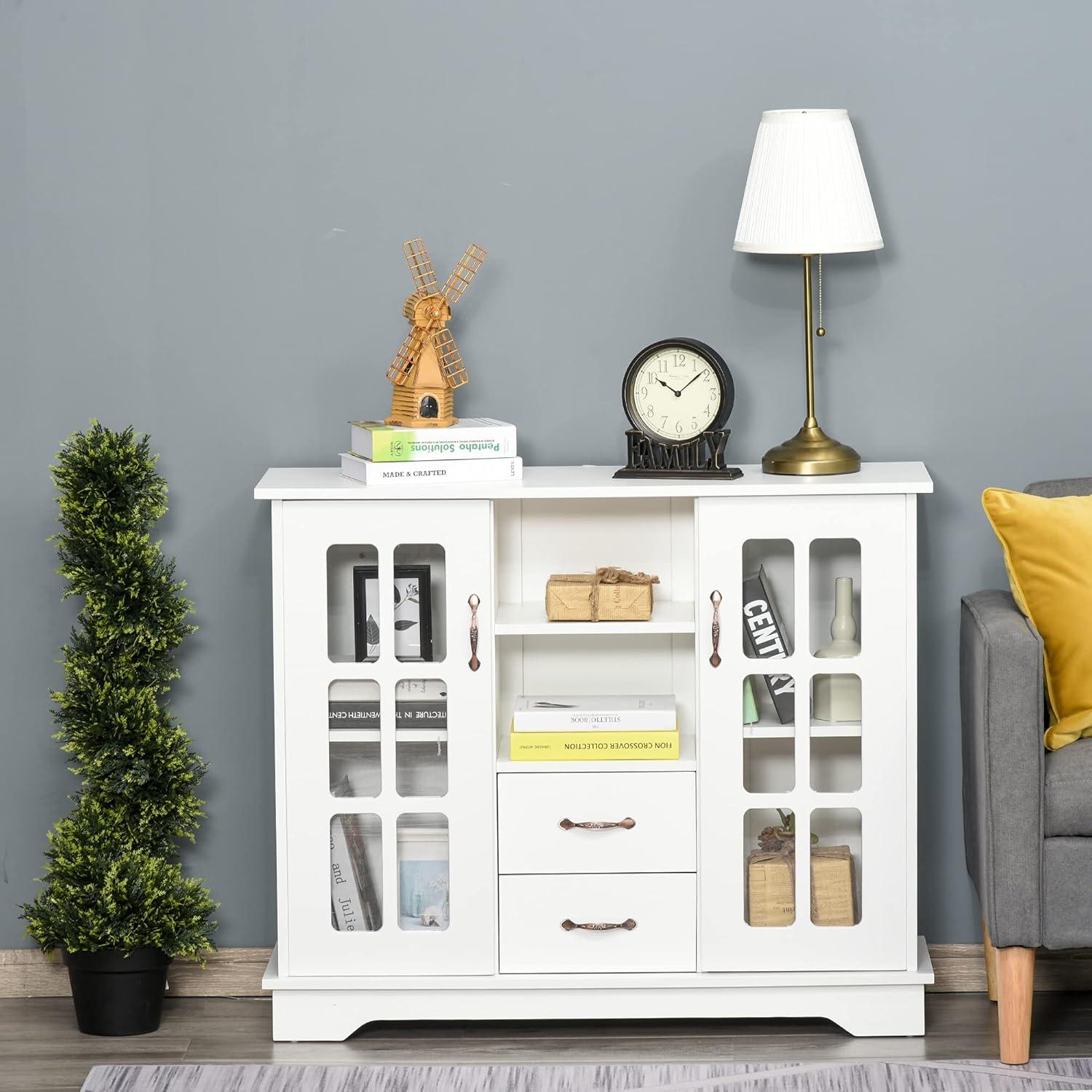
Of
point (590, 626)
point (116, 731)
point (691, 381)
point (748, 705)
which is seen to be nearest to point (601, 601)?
point (590, 626)

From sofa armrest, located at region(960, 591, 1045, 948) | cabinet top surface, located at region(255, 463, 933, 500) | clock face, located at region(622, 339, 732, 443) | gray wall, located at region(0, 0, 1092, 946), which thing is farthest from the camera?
gray wall, located at region(0, 0, 1092, 946)

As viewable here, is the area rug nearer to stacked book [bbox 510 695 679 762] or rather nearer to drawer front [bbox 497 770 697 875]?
drawer front [bbox 497 770 697 875]

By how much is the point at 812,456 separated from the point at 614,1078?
1.11m

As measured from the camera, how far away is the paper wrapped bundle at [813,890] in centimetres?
265

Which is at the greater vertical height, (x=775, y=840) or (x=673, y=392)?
(x=673, y=392)

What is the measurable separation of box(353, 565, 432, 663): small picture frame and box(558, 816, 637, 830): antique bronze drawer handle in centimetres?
38

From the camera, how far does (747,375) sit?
285 cm

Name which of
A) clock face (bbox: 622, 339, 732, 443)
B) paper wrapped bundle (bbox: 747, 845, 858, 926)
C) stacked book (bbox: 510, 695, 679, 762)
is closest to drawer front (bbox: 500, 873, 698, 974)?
paper wrapped bundle (bbox: 747, 845, 858, 926)

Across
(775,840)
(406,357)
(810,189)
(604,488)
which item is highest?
(810,189)

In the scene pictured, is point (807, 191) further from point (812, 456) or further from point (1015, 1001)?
point (1015, 1001)

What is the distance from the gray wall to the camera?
2775mm

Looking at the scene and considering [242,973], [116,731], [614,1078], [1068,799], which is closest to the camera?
[1068,799]

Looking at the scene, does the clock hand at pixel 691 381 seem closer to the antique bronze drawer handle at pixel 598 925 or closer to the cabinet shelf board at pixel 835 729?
the cabinet shelf board at pixel 835 729

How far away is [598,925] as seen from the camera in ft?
8.67
